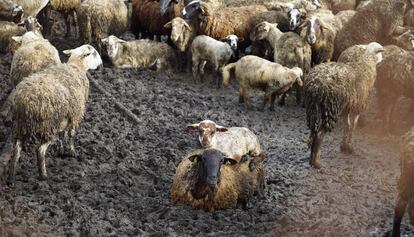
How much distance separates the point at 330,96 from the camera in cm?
800

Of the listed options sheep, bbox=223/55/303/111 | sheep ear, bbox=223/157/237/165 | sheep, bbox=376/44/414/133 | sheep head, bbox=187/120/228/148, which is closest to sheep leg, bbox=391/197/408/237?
sheep ear, bbox=223/157/237/165

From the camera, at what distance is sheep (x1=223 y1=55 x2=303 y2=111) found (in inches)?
399

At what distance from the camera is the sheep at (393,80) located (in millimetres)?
9539

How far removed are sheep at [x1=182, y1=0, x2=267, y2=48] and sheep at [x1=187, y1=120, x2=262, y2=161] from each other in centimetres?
435

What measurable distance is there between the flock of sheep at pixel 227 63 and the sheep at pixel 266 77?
2 centimetres

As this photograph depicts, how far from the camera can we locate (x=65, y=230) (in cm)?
617

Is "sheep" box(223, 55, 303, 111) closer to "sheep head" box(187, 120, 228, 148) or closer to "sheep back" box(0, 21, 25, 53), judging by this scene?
"sheep head" box(187, 120, 228, 148)

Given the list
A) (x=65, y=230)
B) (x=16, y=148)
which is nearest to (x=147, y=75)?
(x=16, y=148)

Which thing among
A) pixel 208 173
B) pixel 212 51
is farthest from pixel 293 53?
pixel 208 173

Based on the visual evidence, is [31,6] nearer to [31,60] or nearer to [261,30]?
[31,60]

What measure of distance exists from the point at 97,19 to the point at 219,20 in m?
2.33

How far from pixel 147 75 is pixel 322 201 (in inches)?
186


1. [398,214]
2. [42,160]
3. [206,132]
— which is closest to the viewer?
[398,214]

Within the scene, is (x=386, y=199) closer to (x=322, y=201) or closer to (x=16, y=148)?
(x=322, y=201)
